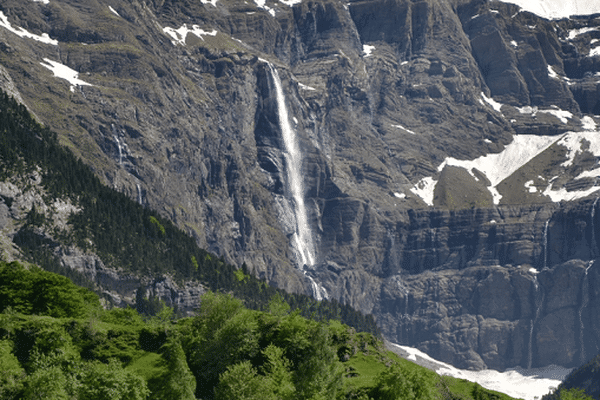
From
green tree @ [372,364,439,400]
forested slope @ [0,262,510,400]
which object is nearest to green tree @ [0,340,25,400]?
forested slope @ [0,262,510,400]

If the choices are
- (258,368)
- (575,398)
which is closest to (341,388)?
(258,368)

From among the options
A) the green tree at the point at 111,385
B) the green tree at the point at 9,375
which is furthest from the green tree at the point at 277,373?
the green tree at the point at 9,375

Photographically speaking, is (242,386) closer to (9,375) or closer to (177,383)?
(177,383)

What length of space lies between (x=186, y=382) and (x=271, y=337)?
15.8 metres

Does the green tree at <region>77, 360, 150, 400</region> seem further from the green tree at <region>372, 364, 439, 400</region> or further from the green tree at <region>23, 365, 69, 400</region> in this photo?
the green tree at <region>372, 364, 439, 400</region>

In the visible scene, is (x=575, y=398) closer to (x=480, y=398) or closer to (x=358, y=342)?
(x=480, y=398)

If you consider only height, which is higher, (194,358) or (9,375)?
(194,358)

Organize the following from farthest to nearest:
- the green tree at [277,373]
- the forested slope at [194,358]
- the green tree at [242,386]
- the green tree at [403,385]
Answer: the green tree at [403,385]
the green tree at [277,373]
the forested slope at [194,358]
the green tree at [242,386]

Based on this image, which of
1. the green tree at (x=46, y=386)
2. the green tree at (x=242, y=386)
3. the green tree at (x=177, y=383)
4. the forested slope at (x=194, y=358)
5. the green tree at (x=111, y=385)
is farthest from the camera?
the green tree at (x=177, y=383)

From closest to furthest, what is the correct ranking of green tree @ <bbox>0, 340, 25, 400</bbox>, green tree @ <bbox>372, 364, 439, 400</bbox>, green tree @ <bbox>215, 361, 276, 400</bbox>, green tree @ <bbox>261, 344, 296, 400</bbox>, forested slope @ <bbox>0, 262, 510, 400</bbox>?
green tree @ <bbox>0, 340, 25, 400</bbox> → green tree @ <bbox>215, 361, 276, 400</bbox> → forested slope @ <bbox>0, 262, 510, 400</bbox> → green tree @ <bbox>261, 344, 296, 400</bbox> → green tree @ <bbox>372, 364, 439, 400</bbox>

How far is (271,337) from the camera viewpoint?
107312 mm

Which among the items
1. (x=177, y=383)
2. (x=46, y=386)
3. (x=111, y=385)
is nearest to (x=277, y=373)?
(x=177, y=383)

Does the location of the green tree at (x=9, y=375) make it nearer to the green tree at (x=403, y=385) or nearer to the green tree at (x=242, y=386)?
the green tree at (x=242, y=386)

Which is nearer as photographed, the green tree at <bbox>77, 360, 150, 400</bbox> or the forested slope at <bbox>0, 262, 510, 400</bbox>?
the green tree at <bbox>77, 360, 150, 400</bbox>
